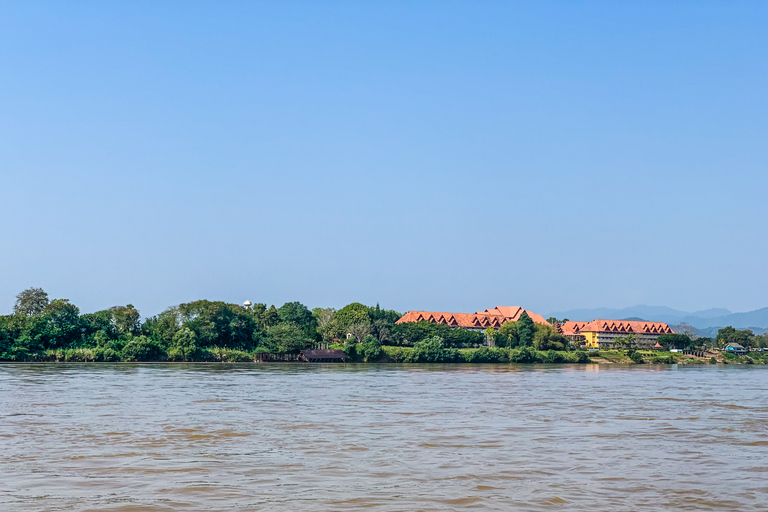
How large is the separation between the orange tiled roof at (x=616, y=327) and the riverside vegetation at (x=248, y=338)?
40560 mm

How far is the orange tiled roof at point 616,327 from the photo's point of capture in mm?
167125

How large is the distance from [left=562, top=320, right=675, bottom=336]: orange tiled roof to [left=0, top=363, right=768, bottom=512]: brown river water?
13949 cm

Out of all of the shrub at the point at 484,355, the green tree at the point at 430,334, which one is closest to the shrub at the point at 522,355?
the shrub at the point at 484,355

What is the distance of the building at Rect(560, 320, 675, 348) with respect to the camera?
163625 millimetres

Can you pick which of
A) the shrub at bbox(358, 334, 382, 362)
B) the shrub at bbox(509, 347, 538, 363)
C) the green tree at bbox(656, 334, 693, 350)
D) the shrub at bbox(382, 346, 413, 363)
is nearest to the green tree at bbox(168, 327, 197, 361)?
the shrub at bbox(358, 334, 382, 362)

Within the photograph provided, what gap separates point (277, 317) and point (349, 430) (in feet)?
324

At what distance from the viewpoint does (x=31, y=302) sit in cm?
9312

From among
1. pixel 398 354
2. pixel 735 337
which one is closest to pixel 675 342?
pixel 735 337

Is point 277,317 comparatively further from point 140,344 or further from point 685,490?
point 685,490

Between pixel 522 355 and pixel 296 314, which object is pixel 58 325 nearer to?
pixel 296 314

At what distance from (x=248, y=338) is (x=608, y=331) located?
317 ft

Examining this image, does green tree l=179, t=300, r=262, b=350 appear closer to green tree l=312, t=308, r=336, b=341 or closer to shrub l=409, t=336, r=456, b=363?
green tree l=312, t=308, r=336, b=341

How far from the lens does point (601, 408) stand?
30.3m

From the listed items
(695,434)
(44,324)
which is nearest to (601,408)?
(695,434)
